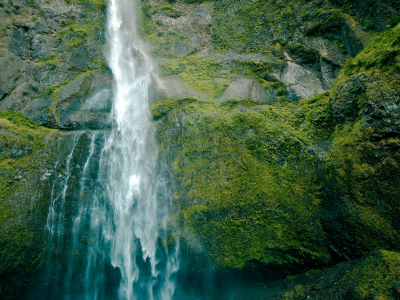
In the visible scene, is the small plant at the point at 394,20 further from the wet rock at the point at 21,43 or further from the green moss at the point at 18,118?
the wet rock at the point at 21,43

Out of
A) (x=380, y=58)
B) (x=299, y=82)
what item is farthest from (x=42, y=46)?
(x=380, y=58)

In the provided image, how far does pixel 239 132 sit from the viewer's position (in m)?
9.01

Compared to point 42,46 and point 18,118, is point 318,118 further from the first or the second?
Answer: point 42,46

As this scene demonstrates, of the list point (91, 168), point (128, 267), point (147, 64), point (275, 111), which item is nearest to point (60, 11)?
point (147, 64)

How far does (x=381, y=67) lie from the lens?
20.9 ft

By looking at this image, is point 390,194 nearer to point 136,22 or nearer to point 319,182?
point 319,182

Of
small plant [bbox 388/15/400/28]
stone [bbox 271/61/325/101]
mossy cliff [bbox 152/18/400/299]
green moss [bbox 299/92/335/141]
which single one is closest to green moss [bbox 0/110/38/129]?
mossy cliff [bbox 152/18/400/299]

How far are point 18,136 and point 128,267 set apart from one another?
716 centimetres

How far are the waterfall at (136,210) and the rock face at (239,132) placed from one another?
640mm

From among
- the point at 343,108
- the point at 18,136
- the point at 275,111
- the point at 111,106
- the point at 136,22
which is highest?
the point at 136,22

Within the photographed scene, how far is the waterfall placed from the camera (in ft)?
29.8

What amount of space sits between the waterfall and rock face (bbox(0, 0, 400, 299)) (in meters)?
0.64

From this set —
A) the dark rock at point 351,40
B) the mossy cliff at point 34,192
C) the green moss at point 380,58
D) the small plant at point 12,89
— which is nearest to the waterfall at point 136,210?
the mossy cliff at point 34,192

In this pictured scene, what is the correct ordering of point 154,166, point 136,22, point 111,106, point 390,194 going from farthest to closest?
point 136,22
point 111,106
point 154,166
point 390,194
